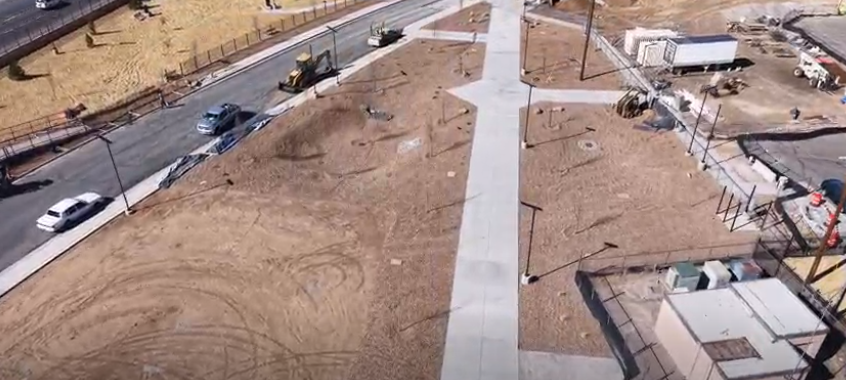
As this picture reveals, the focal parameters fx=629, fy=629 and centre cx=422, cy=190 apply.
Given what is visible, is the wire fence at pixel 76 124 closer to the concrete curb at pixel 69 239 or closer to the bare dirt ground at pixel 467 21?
the concrete curb at pixel 69 239

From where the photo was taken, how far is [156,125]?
4319cm

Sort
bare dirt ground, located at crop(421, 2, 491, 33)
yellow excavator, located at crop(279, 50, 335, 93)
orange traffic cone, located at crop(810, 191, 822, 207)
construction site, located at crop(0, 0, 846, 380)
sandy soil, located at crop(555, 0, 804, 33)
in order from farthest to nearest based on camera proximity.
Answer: sandy soil, located at crop(555, 0, 804, 33)
bare dirt ground, located at crop(421, 2, 491, 33)
yellow excavator, located at crop(279, 50, 335, 93)
orange traffic cone, located at crop(810, 191, 822, 207)
construction site, located at crop(0, 0, 846, 380)

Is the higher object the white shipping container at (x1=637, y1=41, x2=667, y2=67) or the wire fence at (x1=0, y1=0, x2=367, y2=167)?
the white shipping container at (x1=637, y1=41, x2=667, y2=67)

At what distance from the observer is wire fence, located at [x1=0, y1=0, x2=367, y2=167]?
41125mm

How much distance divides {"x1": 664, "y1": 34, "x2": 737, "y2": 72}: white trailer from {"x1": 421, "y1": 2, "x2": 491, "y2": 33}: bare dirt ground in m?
17.1

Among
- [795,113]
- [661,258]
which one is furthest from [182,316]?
[795,113]

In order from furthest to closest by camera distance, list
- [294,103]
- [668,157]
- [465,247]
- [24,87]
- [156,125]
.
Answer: [24,87] → [294,103] → [156,125] → [668,157] → [465,247]

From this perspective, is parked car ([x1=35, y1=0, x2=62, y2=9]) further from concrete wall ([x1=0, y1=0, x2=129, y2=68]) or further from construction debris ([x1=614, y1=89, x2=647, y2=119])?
construction debris ([x1=614, y1=89, x2=647, y2=119])

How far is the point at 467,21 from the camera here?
60.7 metres

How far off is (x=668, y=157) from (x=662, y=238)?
28.7ft

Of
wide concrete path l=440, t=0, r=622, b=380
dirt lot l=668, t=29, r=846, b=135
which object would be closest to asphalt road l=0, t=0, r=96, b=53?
wide concrete path l=440, t=0, r=622, b=380

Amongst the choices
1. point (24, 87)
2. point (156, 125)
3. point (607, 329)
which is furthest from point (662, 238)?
point (24, 87)

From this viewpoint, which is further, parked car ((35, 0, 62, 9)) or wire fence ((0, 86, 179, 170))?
parked car ((35, 0, 62, 9))

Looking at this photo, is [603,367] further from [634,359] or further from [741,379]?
[741,379]
